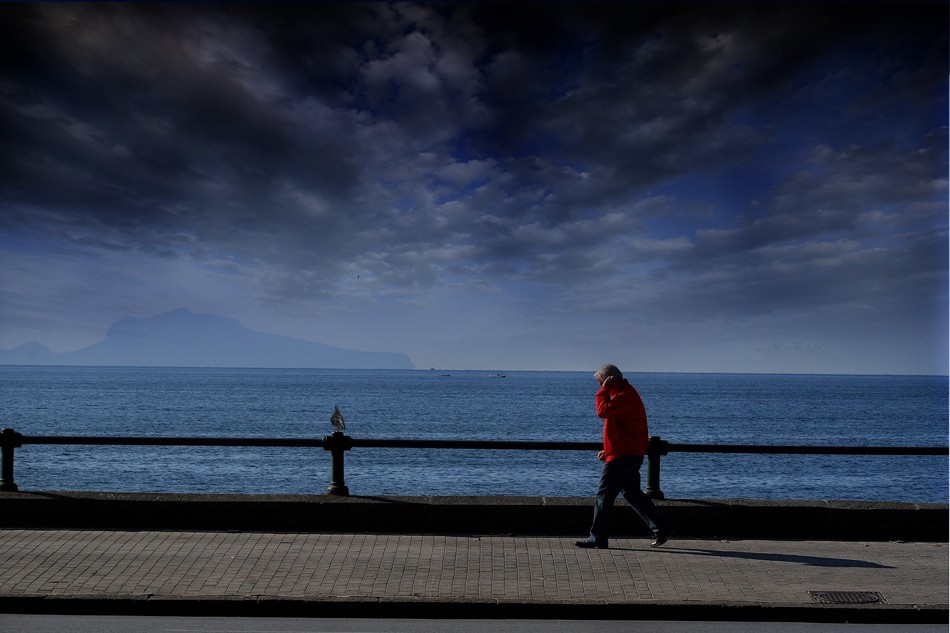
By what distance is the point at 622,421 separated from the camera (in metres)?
8.34

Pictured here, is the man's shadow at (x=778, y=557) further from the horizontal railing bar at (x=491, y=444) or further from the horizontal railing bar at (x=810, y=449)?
the horizontal railing bar at (x=491, y=444)

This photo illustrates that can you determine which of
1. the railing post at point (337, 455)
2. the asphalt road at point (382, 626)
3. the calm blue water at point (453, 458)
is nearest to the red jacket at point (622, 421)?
the asphalt road at point (382, 626)

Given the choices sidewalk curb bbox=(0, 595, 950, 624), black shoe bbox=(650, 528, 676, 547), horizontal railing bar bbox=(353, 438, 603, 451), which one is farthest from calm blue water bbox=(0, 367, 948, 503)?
sidewalk curb bbox=(0, 595, 950, 624)

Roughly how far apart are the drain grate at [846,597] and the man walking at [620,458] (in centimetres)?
183

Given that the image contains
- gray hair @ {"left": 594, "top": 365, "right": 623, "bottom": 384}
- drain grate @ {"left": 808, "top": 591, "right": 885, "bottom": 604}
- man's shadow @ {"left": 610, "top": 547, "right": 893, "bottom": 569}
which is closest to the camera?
drain grate @ {"left": 808, "top": 591, "right": 885, "bottom": 604}

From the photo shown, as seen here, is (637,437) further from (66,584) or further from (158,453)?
(158,453)

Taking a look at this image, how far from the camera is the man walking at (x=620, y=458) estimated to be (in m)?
8.27

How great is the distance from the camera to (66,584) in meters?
6.67

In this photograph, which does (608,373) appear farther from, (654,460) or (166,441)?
(166,441)

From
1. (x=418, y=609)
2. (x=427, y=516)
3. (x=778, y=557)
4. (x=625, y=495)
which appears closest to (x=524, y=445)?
(x=427, y=516)

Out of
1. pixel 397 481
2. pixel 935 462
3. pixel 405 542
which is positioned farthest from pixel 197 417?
pixel 405 542

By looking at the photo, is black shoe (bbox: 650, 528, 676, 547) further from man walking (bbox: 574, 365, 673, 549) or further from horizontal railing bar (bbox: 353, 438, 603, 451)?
horizontal railing bar (bbox: 353, 438, 603, 451)

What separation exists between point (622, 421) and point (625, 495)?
74 cm

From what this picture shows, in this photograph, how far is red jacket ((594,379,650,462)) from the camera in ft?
27.2
